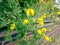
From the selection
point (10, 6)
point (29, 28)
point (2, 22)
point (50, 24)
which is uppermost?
point (10, 6)

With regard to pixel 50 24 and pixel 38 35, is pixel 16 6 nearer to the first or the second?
pixel 38 35

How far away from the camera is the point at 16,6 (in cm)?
324

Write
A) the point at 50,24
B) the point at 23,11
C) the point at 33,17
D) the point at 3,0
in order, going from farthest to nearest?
1. the point at 50,24
2. the point at 33,17
3. the point at 23,11
4. the point at 3,0

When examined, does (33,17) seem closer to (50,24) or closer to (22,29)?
(22,29)

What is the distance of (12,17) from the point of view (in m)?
3.27

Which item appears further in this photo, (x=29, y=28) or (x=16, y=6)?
(x=29, y=28)

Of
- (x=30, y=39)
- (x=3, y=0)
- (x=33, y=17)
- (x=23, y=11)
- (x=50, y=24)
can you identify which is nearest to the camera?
(x=3, y=0)

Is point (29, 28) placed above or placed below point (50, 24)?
above

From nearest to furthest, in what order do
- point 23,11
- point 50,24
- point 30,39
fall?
1. point 23,11
2. point 30,39
3. point 50,24

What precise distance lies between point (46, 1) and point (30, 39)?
2.64 ft

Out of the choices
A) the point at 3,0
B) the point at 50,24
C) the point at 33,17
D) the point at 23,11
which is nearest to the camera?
the point at 3,0

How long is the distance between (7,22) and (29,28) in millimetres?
537

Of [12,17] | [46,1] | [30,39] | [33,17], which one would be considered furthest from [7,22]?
[46,1]

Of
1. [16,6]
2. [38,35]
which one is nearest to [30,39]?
[38,35]
